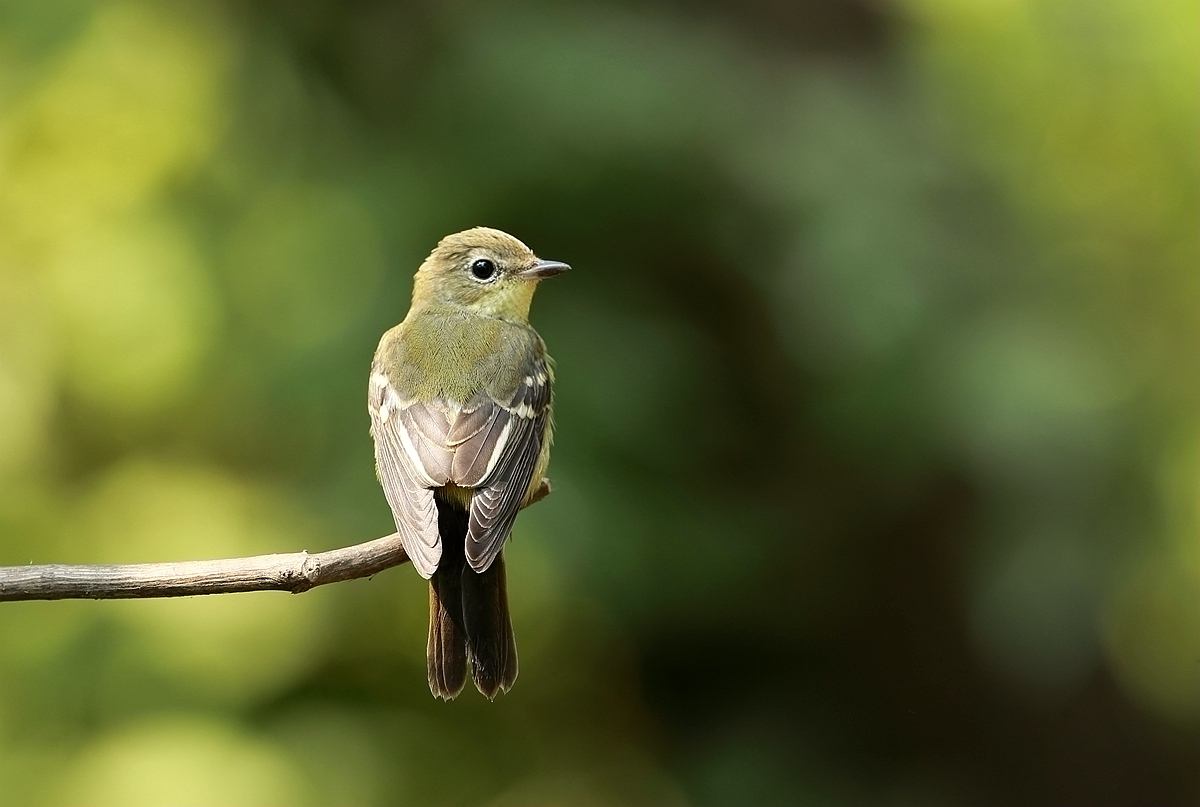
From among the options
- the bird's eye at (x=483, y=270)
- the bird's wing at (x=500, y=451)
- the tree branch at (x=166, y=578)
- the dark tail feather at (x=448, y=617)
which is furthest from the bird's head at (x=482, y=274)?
the tree branch at (x=166, y=578)

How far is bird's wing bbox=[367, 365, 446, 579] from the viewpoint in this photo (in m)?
2.36

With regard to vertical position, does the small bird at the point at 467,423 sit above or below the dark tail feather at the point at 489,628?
Answer: above

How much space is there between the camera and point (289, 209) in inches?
197

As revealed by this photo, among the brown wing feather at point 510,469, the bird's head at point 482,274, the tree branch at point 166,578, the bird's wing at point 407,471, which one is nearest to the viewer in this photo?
the tree branch at point 166,578

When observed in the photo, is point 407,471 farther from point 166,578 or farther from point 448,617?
point 166,578

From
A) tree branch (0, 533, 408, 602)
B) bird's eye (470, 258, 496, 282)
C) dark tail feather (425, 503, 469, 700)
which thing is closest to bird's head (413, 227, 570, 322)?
bird's eye (470, 258, 496, 282)

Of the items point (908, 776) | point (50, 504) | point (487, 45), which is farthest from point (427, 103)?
point (908, 776)

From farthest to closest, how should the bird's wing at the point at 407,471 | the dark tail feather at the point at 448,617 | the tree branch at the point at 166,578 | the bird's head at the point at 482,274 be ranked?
the bird's head at the point at 482,274
the bird's wing at the point at 407,471
the dark tail feather at the point at 448,617
the tree branch at the point at 166,578

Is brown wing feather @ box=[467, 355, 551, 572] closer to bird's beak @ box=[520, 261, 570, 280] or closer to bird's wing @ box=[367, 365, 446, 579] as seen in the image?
bird's wing @ box=[367, 365, 446, 579]

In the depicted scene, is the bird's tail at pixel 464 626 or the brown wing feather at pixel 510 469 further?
the brown wing feather at pixel 510 469

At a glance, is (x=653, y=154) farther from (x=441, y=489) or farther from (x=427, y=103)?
(x=441, y=489)

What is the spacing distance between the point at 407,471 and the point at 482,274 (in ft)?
1.29

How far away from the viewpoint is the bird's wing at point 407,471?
236cm

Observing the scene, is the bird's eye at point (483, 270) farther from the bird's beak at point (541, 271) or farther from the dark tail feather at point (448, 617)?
the dark tail feather at point (448, 617)
